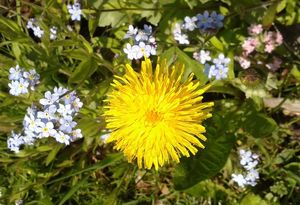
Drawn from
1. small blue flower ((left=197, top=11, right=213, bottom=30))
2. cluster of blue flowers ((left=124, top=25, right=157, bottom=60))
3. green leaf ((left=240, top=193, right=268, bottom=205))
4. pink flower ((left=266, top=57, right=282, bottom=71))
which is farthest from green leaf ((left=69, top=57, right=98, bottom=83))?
green leaf ((left=240, top=193, right=268, bottom=205))

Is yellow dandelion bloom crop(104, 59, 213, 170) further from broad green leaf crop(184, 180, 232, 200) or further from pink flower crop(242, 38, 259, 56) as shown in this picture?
broad green leaf crop(184, 180, 232, 200)

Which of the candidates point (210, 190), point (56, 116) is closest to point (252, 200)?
point (210, 190)

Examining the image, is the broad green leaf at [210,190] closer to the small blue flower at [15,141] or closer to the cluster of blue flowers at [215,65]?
the cluster of blue flowers at [215,65]

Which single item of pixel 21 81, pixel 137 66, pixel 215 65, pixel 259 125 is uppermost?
pixel 137 66

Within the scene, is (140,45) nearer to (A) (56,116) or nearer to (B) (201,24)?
(B) (201,24)

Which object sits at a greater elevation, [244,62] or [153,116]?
[244,62]

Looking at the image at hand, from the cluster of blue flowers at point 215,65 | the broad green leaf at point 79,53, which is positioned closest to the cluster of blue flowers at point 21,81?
the broad green leaf at point 79,53

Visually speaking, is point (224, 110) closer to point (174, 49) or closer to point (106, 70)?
point (174, 49)
